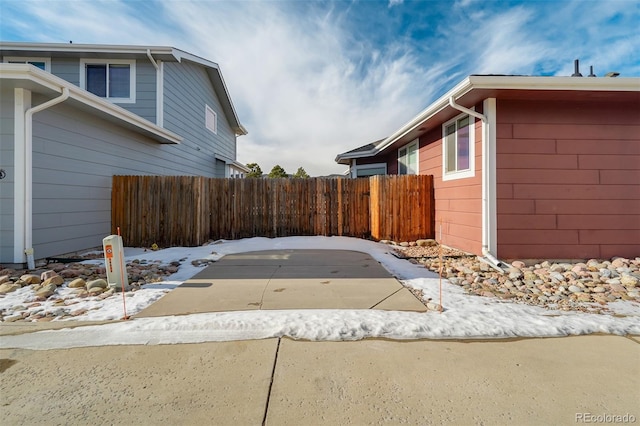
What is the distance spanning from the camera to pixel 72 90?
5.36 meters

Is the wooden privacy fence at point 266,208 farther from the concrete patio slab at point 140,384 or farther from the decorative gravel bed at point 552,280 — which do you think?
the concrete patio slab at point 140,384

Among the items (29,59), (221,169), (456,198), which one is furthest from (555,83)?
(29,59)

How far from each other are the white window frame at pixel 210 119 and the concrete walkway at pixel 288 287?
9.17 m

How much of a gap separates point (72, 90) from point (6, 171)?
1.82m

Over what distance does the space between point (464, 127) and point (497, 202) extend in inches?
73.9

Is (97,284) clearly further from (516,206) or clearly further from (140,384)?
(516,206)

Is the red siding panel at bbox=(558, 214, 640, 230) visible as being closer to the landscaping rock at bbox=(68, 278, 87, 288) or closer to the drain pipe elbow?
the drain pipe elbow

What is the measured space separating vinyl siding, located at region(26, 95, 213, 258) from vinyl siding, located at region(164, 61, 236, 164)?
7.43 ft

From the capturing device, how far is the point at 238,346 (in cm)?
264

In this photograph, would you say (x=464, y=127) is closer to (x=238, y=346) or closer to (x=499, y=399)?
(x=499, y=399)

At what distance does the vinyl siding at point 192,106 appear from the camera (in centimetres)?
986

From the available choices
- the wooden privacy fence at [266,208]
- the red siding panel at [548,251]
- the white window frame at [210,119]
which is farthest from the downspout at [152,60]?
the red siding panel at [548,251]

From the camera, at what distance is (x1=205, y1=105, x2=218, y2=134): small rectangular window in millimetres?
13078

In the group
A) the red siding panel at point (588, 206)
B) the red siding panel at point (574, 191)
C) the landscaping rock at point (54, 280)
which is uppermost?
the red siding panel at point (574, 191)
